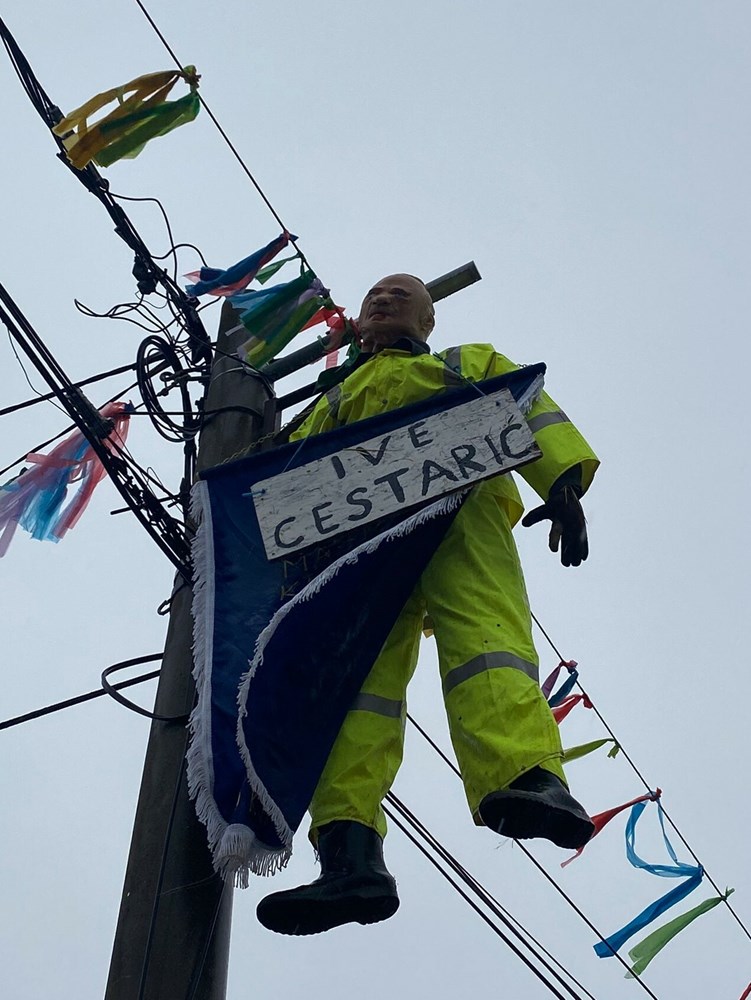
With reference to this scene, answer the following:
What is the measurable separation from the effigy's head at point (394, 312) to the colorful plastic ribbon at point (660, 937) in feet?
11.0

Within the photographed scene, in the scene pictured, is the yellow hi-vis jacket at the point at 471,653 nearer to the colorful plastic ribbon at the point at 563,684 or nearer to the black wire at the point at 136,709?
the black wire at the point at 136,709

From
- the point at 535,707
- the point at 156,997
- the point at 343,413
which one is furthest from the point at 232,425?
the point at 156,997

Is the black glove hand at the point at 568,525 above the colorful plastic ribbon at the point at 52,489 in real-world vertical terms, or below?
below

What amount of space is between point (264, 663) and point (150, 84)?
8.33 ft

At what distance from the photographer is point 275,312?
4945 millimetres

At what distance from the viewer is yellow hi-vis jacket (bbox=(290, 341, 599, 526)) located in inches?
149

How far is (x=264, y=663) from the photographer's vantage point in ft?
11.2

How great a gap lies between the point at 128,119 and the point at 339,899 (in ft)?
9.81

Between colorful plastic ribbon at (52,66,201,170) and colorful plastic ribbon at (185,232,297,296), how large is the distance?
553 mm

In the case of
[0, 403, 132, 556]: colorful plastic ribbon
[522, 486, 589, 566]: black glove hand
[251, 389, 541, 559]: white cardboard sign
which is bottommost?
[522, 486, 589, 566]: black glove hand

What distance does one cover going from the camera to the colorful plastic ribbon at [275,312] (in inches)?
191

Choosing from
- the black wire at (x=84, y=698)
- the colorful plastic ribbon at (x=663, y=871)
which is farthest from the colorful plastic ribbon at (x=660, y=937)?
the black wire at (x=84, y=698)

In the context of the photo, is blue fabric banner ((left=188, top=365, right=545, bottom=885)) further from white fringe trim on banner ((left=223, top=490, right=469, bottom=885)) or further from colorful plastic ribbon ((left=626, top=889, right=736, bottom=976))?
colorful plastic ribbon ((left=626, top=889, right=736, bottom=976))

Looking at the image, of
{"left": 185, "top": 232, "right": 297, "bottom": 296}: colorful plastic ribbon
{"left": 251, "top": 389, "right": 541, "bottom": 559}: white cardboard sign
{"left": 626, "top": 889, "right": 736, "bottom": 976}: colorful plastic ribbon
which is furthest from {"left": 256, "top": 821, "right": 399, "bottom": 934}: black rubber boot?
{"left": 626, "top": 889, "right": 736, "bottom": 976}: colorful plastic ribbon
